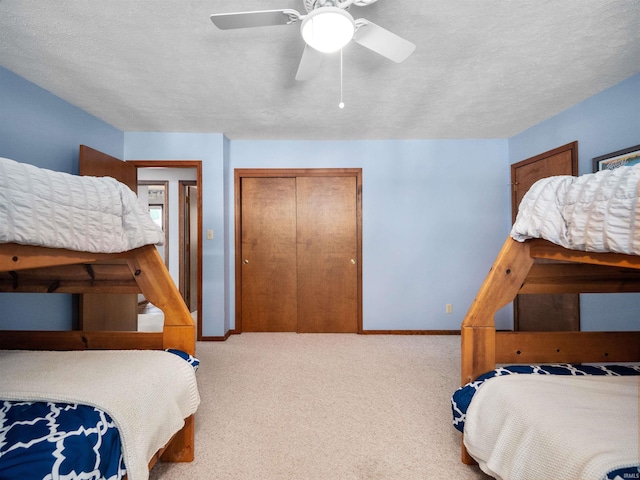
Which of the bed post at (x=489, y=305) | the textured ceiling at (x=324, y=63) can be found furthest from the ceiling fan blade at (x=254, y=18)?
the bed post at (x=489, y=305)

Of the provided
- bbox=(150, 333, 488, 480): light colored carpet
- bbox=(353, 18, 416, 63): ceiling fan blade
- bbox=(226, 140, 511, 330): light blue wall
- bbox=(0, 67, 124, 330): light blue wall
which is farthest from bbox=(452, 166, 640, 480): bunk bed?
bbox=(0, 67, 124, 330): light blue wall

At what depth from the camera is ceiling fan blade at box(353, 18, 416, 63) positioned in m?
1.32

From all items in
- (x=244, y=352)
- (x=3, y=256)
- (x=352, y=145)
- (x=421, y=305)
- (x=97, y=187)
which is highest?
(x=352, y=145)

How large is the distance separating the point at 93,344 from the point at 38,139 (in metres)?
1.77

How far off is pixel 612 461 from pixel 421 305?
2.71 meters

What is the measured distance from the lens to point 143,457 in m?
1.03

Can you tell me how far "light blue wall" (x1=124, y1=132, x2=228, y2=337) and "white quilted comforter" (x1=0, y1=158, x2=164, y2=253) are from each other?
2.00 metres

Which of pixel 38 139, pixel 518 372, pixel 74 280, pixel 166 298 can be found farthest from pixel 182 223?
pixel 518 372

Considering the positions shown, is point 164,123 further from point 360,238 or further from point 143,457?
point 143,457

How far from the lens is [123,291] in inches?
61.1

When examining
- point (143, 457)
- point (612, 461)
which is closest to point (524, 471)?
point (612, 461)

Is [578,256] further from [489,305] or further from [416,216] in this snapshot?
[416,216]

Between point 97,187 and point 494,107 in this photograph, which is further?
point 494,107

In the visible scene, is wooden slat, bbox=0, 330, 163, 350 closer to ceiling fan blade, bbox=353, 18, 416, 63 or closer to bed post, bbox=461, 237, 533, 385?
bed post, bbox=461, 237, 533, 385
